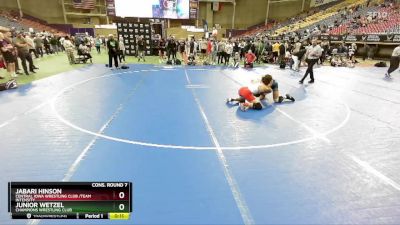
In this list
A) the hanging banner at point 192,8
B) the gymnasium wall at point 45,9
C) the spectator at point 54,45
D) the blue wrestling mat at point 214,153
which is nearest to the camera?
the blue wrestling mat at point 214,153

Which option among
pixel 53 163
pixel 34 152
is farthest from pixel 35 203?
pixel 34 152

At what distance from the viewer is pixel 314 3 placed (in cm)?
4766

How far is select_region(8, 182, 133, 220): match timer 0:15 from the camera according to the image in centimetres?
237

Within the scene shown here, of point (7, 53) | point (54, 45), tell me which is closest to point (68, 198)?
point (7, 53)

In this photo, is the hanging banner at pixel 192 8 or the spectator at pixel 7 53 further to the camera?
the hanging banner at pixel 192 8

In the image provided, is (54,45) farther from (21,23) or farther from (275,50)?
(21,23)

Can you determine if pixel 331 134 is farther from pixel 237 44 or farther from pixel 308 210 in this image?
pixel 237 44

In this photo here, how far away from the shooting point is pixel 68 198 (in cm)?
238

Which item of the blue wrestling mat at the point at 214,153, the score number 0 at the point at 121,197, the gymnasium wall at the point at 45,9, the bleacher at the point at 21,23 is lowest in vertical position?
the blue wrestling mat at the point at 214,153

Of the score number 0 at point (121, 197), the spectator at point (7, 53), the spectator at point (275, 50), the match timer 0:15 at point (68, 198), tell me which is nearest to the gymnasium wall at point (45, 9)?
the spectator at point (7, 53)

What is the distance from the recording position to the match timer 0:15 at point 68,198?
237cm

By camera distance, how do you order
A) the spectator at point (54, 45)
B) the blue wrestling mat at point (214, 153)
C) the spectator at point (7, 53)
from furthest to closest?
the spectator at point (54, 45), the spectator at point (7, 53), the blue wrestling mat at point (214, 153)

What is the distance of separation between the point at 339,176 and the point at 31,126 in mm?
6665

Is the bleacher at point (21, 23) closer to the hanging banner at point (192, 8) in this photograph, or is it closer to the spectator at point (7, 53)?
the hanging banner at point (192, 8)
